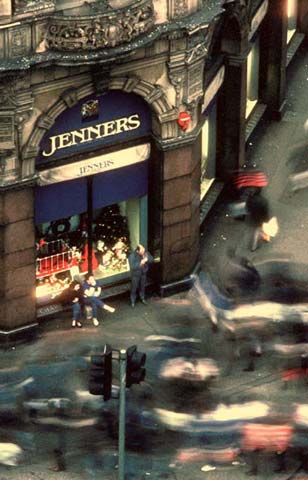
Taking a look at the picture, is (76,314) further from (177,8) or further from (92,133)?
(177,8)

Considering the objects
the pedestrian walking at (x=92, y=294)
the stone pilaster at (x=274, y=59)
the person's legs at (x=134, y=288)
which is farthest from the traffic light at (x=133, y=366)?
the stone pilaster at (x=274, y=59)

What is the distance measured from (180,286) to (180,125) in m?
5.12

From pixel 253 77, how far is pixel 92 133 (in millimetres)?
14533

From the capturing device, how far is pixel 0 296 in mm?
55969

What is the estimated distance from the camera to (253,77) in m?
69.5

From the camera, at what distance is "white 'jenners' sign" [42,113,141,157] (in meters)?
55.5

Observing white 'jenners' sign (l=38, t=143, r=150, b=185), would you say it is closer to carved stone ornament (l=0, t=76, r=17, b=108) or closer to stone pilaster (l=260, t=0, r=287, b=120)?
carved stone ornament (l=0, t=76, r=17, b=108)

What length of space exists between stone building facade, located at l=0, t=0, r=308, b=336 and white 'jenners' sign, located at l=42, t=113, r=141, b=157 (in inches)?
1.5

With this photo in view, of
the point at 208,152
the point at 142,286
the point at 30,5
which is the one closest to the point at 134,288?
the point at 142,286

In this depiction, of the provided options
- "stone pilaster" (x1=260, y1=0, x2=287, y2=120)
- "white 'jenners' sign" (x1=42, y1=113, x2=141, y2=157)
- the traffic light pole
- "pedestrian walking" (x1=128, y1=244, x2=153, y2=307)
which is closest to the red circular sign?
"white 'jenners' sign" (x1=42, y1=113, x2=141, y2=157)

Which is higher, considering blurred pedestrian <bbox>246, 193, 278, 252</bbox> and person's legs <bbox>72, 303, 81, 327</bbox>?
blurred pedestrian <bbox>246, 193, 278, 252</bbox>

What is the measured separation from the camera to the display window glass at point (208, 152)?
6343 cm

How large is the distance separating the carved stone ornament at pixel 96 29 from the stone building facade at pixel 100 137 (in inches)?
1.0

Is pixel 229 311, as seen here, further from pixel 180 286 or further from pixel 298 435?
pixel 298 435
